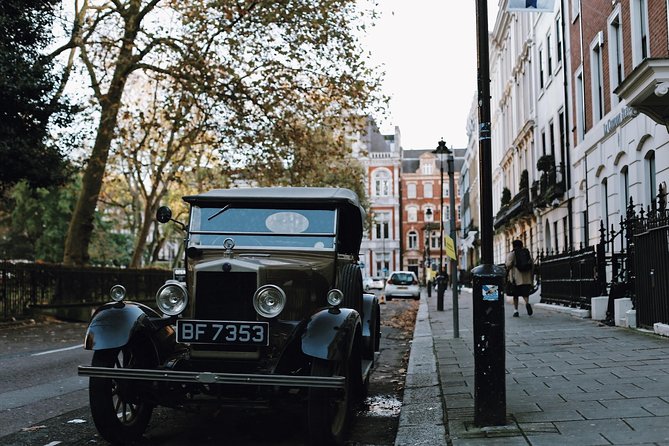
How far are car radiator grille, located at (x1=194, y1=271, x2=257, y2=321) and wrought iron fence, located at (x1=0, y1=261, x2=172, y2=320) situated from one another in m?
15.1

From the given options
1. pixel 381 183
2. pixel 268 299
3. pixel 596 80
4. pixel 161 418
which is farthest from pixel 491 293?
pixel 381 183

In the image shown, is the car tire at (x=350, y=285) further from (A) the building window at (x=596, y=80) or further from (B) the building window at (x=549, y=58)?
(B) the building window at (x=549, y=58)

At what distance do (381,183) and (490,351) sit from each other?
290 feet

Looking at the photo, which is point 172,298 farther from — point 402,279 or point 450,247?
point 402,279

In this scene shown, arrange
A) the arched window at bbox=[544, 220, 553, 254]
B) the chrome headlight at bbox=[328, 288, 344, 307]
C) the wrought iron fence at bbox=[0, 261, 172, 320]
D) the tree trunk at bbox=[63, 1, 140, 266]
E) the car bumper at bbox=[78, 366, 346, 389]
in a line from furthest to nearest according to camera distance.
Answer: the arched window at bbox=[544, 220, 553, 254] < the tree trunk at bbox=[63, 1, 140, 266] < the wrought iron fence at bbox=[0, 261, 172, 320] < the chrome headlight at bbox=[328, 288, 344, 307] < the car bumper at bbox=[78, 366, 346, 389]

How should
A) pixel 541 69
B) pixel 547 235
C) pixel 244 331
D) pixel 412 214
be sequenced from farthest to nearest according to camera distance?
1. pixel 412 214
2. pixel 541 69
3. pixel 547 235
4. pixel 244 331

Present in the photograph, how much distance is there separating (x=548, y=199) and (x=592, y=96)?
6.23m

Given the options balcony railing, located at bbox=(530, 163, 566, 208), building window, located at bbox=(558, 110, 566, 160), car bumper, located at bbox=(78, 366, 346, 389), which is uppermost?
building window, located at bbox=(558, 110, 566, 160)

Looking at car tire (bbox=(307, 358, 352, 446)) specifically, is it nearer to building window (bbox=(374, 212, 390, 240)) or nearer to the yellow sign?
the yellow sign

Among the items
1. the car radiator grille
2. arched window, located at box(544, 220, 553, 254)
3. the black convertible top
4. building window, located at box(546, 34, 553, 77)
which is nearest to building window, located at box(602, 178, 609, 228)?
arched window, located at box(544, 220, 553, 254)

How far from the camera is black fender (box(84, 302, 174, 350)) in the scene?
17.4 feet

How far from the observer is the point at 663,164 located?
14.8 metres

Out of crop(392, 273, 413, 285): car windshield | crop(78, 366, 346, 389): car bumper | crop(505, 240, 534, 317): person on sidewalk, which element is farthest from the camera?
crop(392, 273, 413, 285): car windshield

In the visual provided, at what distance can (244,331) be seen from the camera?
5.28 m
